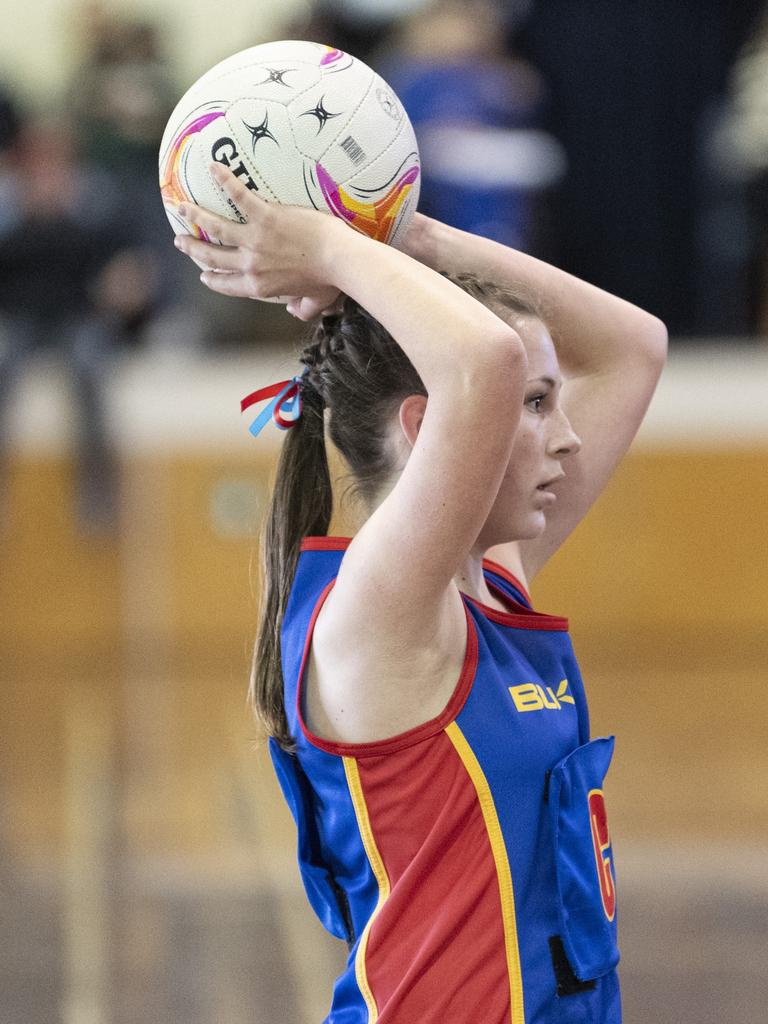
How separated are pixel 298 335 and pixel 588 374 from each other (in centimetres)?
361

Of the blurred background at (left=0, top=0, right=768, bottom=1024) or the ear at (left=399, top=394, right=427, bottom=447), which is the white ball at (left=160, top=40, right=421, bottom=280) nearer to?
the ear at (left=399, top=394, right=427, bottom=447)

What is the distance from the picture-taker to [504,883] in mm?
1621

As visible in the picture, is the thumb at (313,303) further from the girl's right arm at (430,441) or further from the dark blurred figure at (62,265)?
the dark blurred figure at (62,265)

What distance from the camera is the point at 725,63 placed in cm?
734

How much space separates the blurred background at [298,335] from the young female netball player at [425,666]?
3.43 m

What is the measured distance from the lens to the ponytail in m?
1.80

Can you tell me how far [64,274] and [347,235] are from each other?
5450mm

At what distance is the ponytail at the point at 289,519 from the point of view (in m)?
1.80

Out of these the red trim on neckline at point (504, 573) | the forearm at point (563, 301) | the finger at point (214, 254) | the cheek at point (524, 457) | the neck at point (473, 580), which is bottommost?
the red trim on neckline at point (504, 573)

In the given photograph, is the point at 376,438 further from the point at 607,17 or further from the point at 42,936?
the point at 607,17

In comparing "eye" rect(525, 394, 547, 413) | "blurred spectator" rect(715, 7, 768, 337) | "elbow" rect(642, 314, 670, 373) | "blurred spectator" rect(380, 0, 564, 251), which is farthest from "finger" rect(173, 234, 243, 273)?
"blurred spectator" rect(715, 7, 768, 337)

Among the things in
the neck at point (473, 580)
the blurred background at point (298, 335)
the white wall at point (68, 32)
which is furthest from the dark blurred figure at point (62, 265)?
the neck at point (473, 580)

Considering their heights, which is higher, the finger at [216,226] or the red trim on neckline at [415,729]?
the finger at [216,226]

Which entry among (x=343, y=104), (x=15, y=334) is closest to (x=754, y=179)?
(x=15, y=334)
